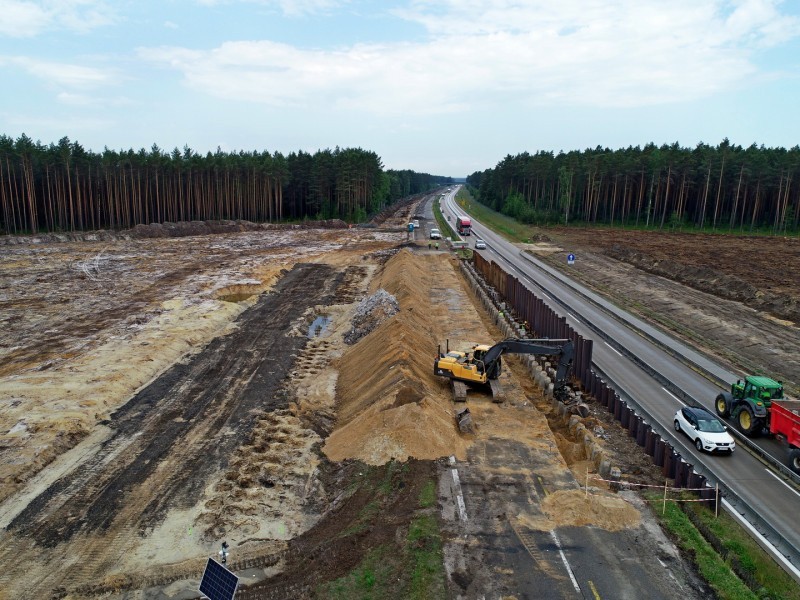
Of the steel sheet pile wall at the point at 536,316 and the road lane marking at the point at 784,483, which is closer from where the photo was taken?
the road lane marking at the point at 784,483

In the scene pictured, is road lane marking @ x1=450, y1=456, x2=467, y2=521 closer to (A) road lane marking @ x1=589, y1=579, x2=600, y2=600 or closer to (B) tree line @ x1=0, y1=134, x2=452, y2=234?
(A) road lane marking @ x1=589, y1=579, x2=600, y2=600

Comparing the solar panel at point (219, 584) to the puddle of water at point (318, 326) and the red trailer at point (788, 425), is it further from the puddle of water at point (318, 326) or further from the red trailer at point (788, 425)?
the puddle of water at point (318, 326)

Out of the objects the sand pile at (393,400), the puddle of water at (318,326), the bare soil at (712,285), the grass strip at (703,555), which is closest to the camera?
the grass strip at (703,555)

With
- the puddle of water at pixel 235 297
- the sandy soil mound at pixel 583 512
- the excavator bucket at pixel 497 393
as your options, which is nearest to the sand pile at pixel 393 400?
the excavator bucket at pixel 497 393

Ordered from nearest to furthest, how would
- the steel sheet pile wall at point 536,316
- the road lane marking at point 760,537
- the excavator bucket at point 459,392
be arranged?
the road lane marking at point 760,537 → the excavator bucket at point 459,392 → the steel sheet pile wall at point 536,316

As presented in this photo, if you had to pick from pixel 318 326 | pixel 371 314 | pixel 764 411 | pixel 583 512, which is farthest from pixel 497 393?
pixel 318 326

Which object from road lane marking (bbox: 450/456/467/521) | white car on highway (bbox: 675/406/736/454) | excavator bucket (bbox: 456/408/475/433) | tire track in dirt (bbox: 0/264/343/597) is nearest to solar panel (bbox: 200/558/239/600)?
tire track in dirt (bbox: 0/264/343/597)

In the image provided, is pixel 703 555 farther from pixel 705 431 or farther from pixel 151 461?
pixel 151 461

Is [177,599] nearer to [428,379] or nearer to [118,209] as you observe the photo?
[428,379]
